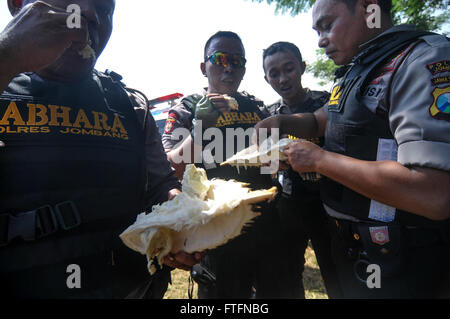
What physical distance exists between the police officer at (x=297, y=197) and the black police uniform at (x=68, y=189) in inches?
77.7

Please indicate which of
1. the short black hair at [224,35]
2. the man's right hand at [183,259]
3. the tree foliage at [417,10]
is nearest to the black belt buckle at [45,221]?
the man's right hand at [183,259]

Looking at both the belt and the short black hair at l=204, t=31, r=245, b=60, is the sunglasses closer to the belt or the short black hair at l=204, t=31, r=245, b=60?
the short black hair at l=204, t=31, r=245, b=60

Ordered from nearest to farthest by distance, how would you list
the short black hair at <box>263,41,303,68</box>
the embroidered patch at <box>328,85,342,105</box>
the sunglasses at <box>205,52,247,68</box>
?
the embroidered patch at <box>328,85,342,105</box>, the sunglasses at <box>205,52,247,68</box>, the short black hair at <box>263,41,303,68</box>

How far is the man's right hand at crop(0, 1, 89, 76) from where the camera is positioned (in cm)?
105

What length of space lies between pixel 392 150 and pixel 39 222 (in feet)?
6.92

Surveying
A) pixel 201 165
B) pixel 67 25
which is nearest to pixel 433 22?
pixel 201 165

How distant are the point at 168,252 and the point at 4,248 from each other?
828 mm

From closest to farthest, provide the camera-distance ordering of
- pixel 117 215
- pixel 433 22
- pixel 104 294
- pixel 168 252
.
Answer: pixel 168 252 < pixel 104 294 < pixel 117 215 < pixel 433 22

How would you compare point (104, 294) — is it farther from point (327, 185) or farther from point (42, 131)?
point (327, 185)

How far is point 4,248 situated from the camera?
1.18 m

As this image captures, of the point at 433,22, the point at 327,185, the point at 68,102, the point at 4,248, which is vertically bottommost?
the point at 4,248

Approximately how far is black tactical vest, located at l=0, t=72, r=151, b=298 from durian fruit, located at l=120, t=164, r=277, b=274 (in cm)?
34

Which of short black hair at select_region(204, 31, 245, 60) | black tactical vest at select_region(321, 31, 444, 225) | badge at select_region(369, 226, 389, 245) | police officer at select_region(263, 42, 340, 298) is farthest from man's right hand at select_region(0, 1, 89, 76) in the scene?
police officer at select_region(263, 42, 340, 298)

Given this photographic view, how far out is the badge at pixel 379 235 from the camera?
4.86 feet
